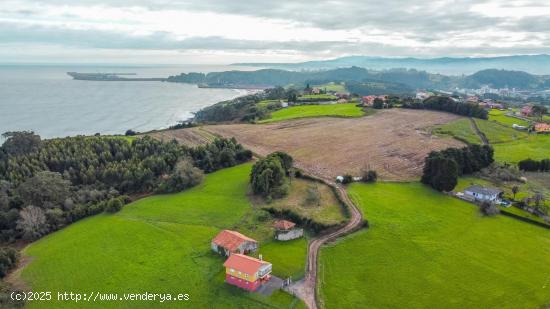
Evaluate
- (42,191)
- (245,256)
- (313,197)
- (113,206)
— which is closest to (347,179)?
(313,197)

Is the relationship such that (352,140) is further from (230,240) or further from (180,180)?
(230,240)

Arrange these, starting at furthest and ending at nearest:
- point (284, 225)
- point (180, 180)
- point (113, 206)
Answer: point (180, 180)
point (113, 206)
point (284, 225)

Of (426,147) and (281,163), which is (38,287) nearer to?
(281,163)

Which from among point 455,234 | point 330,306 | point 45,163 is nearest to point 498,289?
point 455,234

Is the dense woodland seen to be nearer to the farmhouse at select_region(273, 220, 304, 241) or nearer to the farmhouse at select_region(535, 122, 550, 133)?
the farmhouse at select_region(273, 220, 304, 241)

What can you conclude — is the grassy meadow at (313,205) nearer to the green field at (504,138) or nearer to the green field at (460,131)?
the green field at (504,138)
